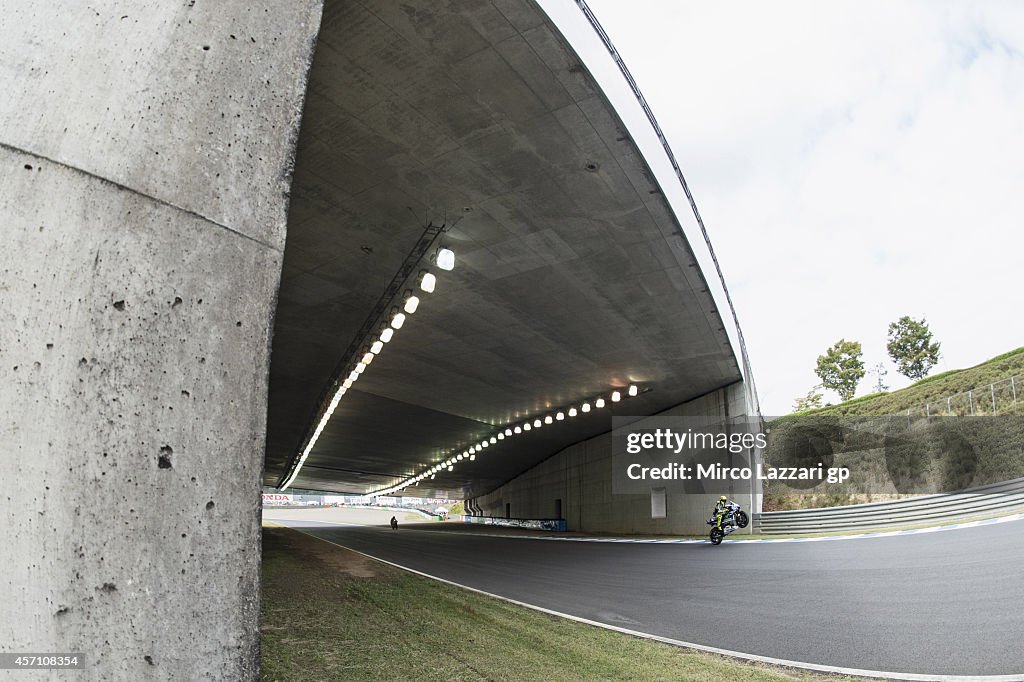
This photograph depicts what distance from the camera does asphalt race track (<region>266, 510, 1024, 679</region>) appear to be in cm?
540

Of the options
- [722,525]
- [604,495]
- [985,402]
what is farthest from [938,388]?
[722,525]

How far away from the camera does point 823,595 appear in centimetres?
823

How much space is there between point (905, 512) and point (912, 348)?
110ft

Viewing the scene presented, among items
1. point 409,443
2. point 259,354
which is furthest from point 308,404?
point 259,354

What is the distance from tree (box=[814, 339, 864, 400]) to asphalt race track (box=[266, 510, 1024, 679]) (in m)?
41.6

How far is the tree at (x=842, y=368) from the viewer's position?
52250 mm

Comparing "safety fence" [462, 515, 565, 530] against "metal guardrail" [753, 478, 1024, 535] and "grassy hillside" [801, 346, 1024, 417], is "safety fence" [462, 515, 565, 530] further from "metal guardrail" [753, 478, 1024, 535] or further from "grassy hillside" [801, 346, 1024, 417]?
"grassy hillside" [801, 346, 1024, 417]

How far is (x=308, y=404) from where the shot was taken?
25562 mm

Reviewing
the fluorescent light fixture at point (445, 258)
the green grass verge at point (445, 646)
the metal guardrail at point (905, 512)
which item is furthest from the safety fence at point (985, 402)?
the green grass verge at point (445, 646)

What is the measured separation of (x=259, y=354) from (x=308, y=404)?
24.6 metres

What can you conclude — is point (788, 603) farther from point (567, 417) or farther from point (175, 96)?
point (567, 417)

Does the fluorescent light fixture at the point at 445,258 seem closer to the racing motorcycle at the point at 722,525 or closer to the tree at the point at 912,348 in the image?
the racing motorcycle at the point at 722,525

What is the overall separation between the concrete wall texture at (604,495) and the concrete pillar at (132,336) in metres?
23.1

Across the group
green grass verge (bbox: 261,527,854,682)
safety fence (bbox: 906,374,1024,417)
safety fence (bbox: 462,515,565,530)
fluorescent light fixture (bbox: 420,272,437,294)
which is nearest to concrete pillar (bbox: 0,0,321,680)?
green grass verge (bbox: 261,527,854,682)
